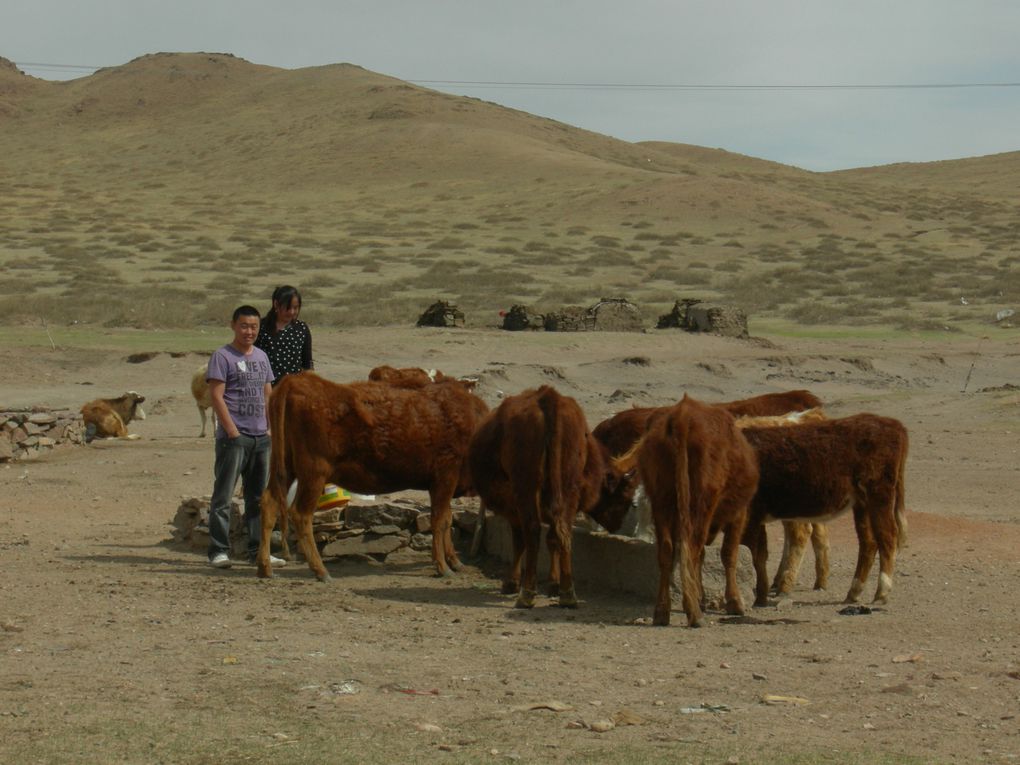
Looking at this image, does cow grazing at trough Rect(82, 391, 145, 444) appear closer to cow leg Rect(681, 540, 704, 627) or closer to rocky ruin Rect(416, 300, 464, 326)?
rocky ruin Rect(416, 300, 464, 326)

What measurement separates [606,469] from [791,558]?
1521mm

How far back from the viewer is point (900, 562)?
35.1 ft

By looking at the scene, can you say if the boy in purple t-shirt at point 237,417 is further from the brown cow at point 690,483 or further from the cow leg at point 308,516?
the brown cow at point 690,483

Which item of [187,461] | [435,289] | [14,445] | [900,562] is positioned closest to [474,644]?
[900,562]

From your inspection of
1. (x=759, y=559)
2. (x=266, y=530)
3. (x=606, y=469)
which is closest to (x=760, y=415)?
(x=759, y=559)

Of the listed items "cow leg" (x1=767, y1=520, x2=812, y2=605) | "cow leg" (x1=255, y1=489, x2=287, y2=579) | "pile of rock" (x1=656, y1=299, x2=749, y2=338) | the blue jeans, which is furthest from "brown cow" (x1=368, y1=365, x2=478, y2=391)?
"pile of rock" (x1=656, y1=299, x2=749, y2=338)

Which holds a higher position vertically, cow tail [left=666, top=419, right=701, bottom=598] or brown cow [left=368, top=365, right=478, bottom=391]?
brown cow [left=368, top=365, right=478, bottom=391]

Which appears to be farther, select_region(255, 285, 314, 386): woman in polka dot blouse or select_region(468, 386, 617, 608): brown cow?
select_region(255, 285, 314, 386): woman in polka dot blouse

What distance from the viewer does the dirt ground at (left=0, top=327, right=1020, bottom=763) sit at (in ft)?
18.8

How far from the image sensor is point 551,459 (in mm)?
8922

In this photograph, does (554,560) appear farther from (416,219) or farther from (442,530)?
(416,219)

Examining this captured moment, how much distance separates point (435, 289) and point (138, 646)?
110 feet

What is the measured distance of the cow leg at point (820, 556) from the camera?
10.0 meters

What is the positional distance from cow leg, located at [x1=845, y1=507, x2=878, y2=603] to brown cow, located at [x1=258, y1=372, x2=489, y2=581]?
289cm
